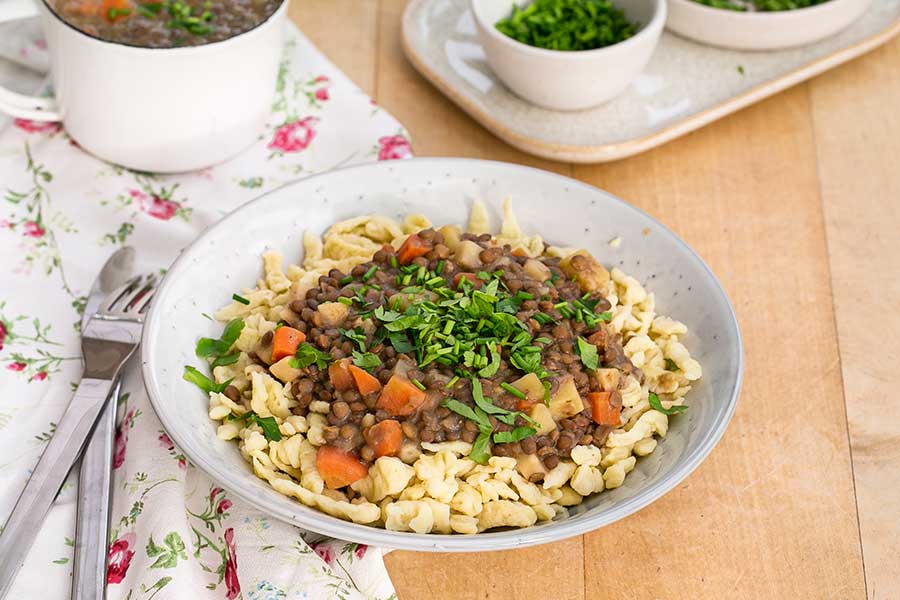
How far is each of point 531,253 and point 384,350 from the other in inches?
22.5

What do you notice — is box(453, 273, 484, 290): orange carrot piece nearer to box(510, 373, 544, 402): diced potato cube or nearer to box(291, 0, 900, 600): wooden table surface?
box(510, 373, 544, 402): diced potato cube

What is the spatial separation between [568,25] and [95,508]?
6.61 ft

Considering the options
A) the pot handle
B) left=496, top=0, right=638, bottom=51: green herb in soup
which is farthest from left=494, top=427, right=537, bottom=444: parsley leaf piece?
the pot handle

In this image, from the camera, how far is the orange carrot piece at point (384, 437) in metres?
2.02

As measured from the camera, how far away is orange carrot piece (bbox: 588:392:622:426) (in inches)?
84.6

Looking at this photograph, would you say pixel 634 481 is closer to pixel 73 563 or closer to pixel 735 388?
pixel 735 388

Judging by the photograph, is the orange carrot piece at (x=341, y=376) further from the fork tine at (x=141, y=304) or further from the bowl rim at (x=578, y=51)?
the bowl rim at (x=578, y=51)

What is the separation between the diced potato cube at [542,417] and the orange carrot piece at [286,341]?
519mm

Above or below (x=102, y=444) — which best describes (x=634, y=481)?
above

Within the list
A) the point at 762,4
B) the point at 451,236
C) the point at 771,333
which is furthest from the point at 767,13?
the point at 451,236

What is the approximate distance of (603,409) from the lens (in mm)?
2150

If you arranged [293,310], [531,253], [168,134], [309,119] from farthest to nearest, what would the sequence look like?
[309,119] < [168,134] < [531,253] < [293,310]

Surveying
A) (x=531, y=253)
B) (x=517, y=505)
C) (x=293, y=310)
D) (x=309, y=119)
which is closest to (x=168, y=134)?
(x=309, y=119)

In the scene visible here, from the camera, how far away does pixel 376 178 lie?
2670mm
